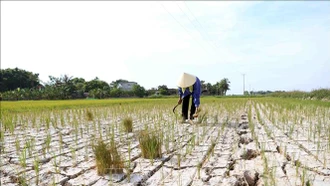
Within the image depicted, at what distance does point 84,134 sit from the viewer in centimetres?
421

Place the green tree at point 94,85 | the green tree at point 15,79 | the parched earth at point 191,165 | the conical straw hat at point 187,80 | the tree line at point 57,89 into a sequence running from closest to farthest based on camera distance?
the parched earth at point 191,165 → the conical straw hat at point 187,80 → the tree line at point 57,89 → the green tree at point 15,79 → the green tree at point 94,85

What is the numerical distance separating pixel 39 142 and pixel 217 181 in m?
2.58

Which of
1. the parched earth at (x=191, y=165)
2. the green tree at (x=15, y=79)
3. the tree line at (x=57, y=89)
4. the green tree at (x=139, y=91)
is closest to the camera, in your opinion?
the parched earth at (x=191, y=165)

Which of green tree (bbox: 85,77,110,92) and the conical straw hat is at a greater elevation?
green tree (bbox: 85,77,110,92)

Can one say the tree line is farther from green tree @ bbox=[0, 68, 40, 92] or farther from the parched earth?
the parched earth

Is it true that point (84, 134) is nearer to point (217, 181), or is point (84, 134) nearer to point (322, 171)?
point (217, 181)

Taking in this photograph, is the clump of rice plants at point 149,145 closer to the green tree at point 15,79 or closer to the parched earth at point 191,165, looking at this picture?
the parched earth at point 191,165

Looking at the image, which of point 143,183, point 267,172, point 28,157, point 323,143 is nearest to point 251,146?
point 323,143

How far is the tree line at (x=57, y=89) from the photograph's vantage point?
107ft

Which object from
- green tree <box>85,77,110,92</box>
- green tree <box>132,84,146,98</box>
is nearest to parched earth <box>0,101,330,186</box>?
green tree <box>132,84,146,98</box>

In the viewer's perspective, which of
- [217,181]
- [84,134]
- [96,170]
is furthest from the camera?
[84,134]

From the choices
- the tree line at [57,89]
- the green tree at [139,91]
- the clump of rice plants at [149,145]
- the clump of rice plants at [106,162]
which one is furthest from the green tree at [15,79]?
the clump of rice plants at [106,162]

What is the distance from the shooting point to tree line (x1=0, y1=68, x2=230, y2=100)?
107ft

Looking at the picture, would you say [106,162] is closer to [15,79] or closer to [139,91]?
[139,91]
